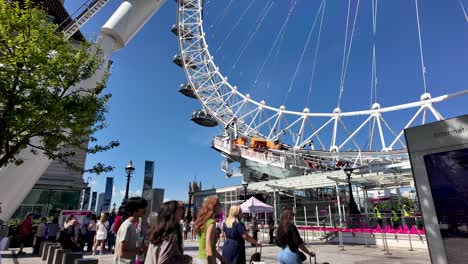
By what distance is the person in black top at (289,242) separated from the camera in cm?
442

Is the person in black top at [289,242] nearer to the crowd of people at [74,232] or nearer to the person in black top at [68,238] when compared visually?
the crowd of people at [74,232]

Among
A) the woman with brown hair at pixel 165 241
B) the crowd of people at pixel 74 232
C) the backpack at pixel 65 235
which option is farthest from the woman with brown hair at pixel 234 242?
the backpack at pixel 65 235

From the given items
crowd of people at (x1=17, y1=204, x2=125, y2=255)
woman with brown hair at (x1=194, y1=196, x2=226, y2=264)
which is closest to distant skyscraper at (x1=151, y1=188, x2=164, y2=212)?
crowd of people at (x1=17, y1=204, x2=125, y2=255)

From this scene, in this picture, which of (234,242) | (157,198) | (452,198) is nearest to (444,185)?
(452,198)

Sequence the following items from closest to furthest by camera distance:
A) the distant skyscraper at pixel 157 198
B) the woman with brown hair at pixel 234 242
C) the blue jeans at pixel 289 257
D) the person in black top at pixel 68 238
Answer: the blue jeans at pixel 289 257, the woman with brown hair at pixel 234 242, the distant skyscraper at pixel 157 198, the person in black top at pixel 68 238

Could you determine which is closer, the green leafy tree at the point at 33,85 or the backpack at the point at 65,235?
the green leafy tree at the point at 33,85

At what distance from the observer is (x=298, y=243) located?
14.6ft

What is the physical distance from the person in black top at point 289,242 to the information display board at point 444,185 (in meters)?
1.96

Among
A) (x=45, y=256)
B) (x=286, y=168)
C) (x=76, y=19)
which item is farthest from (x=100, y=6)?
(x=286, y=168)

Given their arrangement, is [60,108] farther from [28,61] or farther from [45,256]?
[45,256]

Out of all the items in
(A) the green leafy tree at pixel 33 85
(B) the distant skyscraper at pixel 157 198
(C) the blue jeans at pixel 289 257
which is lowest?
(C) the blue jeans at pixel 289 257

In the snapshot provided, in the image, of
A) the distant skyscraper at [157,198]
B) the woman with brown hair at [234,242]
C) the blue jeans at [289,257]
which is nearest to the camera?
the blue jeans at [289,257]

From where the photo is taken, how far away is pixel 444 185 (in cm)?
425

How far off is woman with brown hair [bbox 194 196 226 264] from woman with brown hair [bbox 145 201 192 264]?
0.59 meters
